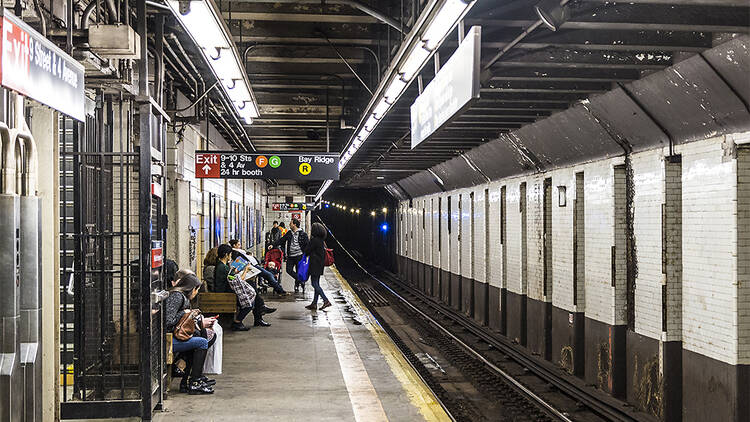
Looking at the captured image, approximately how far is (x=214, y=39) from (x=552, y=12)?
8.37ft

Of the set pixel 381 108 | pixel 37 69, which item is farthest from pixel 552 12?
pixel 381 108

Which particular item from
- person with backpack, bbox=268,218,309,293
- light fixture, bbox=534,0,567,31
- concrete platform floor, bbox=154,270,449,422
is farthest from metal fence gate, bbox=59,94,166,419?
person with backpack, bbox=268,218,309,293

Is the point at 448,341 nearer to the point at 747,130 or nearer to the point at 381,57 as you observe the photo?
the point at 381,57

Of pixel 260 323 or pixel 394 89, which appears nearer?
pixel 394 89

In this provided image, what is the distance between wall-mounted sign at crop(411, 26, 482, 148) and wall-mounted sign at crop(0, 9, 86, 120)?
2.49 m

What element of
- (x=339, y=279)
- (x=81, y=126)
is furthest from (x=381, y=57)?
(x=339, y=279)

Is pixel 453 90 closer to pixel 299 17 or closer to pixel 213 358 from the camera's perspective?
pixel 299 17

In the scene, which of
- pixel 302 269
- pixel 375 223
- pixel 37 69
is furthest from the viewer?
pixel 375 223

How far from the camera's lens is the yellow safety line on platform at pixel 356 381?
23.4ft

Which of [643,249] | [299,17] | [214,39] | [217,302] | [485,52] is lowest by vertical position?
[217,302]

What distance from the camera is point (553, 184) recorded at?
11242 mm

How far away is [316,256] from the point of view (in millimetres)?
15688

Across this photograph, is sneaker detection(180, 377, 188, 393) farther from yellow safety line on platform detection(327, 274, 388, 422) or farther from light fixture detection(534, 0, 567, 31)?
light fixture detection(534, 0, 567, 31)

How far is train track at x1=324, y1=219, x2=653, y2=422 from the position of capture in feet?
29.0
